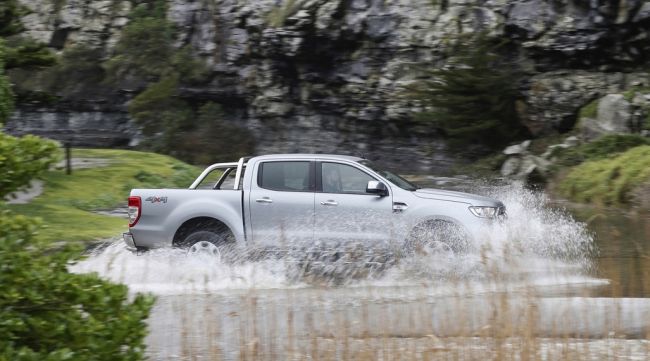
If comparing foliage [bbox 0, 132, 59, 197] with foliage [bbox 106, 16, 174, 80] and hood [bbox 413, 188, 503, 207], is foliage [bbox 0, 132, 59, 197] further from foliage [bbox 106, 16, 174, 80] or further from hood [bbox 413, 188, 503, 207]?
foliage [bbox 106, 16, 174, 80]

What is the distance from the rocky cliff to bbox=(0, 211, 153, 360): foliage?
104 ft

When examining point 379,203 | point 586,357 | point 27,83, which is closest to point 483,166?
point 379,203

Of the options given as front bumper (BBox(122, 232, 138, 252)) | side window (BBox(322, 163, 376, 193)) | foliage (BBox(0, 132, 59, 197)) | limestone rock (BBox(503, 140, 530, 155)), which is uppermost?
foliage (BBox(0, 132, 59, 197))

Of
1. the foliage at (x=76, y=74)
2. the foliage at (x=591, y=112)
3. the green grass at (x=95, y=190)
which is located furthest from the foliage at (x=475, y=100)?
the foliage at (x=76, y=74)

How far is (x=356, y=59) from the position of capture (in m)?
42.4

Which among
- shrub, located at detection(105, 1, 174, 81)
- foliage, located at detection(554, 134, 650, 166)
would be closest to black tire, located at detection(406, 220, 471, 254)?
foliage, located at detection(554, 134, 650, 166)

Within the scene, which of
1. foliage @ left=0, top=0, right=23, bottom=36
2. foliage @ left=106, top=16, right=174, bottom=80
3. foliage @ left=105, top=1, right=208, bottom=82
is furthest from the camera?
foliage @ left=106, top=16, right=174, bottom=80

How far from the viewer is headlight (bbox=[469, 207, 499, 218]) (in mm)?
10633

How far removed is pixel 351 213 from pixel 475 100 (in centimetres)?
2380

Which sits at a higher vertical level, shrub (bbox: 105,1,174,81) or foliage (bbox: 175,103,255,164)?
shrub (bbox: 105,1,174,81)

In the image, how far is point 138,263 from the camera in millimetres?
11109

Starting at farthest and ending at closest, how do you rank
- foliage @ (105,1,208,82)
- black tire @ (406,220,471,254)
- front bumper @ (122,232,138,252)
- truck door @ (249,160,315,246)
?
1. foliage @ (105,1,208,82)
2. front bumper @ (122,232,138,252)
3. truck door @ (249,160,315,246)
4. black tire @ (406,220,471,254)

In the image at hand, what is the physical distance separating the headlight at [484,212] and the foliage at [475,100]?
2250 centimetres

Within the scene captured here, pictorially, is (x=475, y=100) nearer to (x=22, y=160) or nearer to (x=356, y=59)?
(x=356, y=59)
